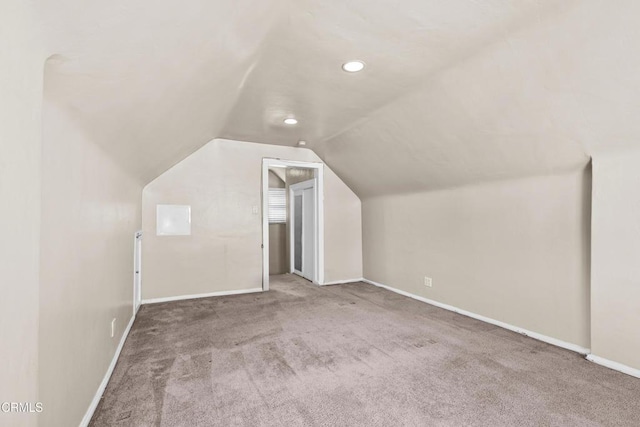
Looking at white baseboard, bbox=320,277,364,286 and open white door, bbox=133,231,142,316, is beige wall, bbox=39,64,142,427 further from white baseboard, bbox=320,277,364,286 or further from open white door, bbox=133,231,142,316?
white baseboard, bbox=320,277,364,286

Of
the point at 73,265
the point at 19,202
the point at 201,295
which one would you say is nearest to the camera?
the point at 19,202

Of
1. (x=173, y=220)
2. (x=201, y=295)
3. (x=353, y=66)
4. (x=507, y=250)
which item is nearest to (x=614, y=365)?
(x=507, y=250)

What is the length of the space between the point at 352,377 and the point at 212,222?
320 cm

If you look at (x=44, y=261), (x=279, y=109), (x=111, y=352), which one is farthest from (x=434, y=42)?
(x=111, y=352)

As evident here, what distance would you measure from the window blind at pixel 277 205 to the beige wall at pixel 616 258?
5.49 m

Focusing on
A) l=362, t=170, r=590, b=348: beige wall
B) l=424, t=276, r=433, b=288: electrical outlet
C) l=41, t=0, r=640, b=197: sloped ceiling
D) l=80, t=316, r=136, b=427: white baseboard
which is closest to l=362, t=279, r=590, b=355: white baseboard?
l=362, t=170, r=590, b=348: beige wall

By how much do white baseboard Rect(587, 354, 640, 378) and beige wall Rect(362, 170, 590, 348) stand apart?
0.19 meters

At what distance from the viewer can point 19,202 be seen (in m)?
0.92

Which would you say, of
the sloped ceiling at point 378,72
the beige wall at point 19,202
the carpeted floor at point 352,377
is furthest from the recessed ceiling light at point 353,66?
the carpeted floor at point 352,377

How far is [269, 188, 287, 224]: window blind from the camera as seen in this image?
7031mm

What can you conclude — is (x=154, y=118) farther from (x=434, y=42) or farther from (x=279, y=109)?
(x=434, y=42)

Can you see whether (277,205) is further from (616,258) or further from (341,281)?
(616,258)

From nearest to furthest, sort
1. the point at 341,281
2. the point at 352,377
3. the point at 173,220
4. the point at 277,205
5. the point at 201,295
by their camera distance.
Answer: the point at 352,377 → the point at 173,220 → the point at 201,295 → the point at 341,281 → the point at 277,205

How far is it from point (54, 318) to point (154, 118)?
1.42 metres
